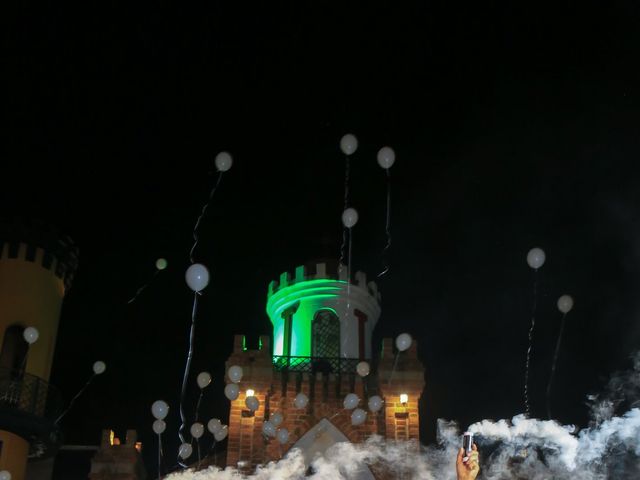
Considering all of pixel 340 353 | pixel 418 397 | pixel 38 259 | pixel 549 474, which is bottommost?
pixel 549 474

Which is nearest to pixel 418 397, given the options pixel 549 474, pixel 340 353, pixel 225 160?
pixel 340 353

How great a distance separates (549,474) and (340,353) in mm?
7323

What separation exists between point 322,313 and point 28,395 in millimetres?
9229

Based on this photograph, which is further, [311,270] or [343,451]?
[311,270]

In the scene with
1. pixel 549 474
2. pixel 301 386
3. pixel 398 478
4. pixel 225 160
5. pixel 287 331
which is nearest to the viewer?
pixel 225 160

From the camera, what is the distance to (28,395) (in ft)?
68.1

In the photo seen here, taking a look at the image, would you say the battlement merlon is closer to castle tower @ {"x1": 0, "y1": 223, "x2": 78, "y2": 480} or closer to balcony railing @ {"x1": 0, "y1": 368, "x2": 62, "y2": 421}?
castle tower @ {"x1": 0, "y1": 223, "x2": 78, "y2": 480}

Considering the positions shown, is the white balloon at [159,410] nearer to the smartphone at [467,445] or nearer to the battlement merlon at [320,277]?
the battlement merlon at [320,277]

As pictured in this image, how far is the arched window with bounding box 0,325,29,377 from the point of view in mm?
21094

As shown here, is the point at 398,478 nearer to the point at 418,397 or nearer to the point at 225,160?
the point at 418,397

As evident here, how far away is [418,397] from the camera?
23766 mm

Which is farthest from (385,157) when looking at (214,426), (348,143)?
(214,426)

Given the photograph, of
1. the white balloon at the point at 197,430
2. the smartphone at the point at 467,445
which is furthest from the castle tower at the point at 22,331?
the smartphone at the point at 467,445

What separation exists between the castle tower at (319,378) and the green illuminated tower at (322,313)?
3 cm
